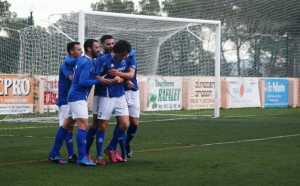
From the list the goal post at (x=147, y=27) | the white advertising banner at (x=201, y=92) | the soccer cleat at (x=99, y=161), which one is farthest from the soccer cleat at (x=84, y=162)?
the white advertising banner at (x=201, y=92)

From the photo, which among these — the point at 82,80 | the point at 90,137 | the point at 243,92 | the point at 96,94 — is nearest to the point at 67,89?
the point at 96,94

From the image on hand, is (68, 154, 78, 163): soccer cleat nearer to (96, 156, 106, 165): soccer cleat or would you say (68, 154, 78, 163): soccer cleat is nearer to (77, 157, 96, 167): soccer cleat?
(96, 156, 106, 165): soccer cleat

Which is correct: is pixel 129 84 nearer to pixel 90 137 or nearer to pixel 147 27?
pixel 90 137

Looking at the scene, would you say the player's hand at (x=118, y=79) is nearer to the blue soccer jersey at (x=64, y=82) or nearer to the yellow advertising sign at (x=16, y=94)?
the blue soccer jersey at (x=64, y=82)

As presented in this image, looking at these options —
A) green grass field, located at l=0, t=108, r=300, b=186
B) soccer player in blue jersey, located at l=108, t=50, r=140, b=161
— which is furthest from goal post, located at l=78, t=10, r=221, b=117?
soccer player in blue jersey, located at l=108, t=50, r=140, b=161

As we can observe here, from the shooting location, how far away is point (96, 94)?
42.1ft

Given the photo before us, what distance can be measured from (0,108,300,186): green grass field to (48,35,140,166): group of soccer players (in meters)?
0.35

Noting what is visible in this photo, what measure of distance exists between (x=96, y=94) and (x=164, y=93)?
20.6 meters

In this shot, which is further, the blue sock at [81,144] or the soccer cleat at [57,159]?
the soccer cleat at [57,159]

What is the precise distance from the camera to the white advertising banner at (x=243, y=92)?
37.0 meters

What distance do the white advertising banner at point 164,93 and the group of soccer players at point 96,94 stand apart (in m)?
19.3

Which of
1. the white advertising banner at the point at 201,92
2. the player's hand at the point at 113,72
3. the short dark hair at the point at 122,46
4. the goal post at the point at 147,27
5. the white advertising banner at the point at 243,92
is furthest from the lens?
the white advertising banner at the point at 243,92

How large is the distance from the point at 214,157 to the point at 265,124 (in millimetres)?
10945

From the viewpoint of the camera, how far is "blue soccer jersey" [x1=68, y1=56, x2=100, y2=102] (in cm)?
1208
